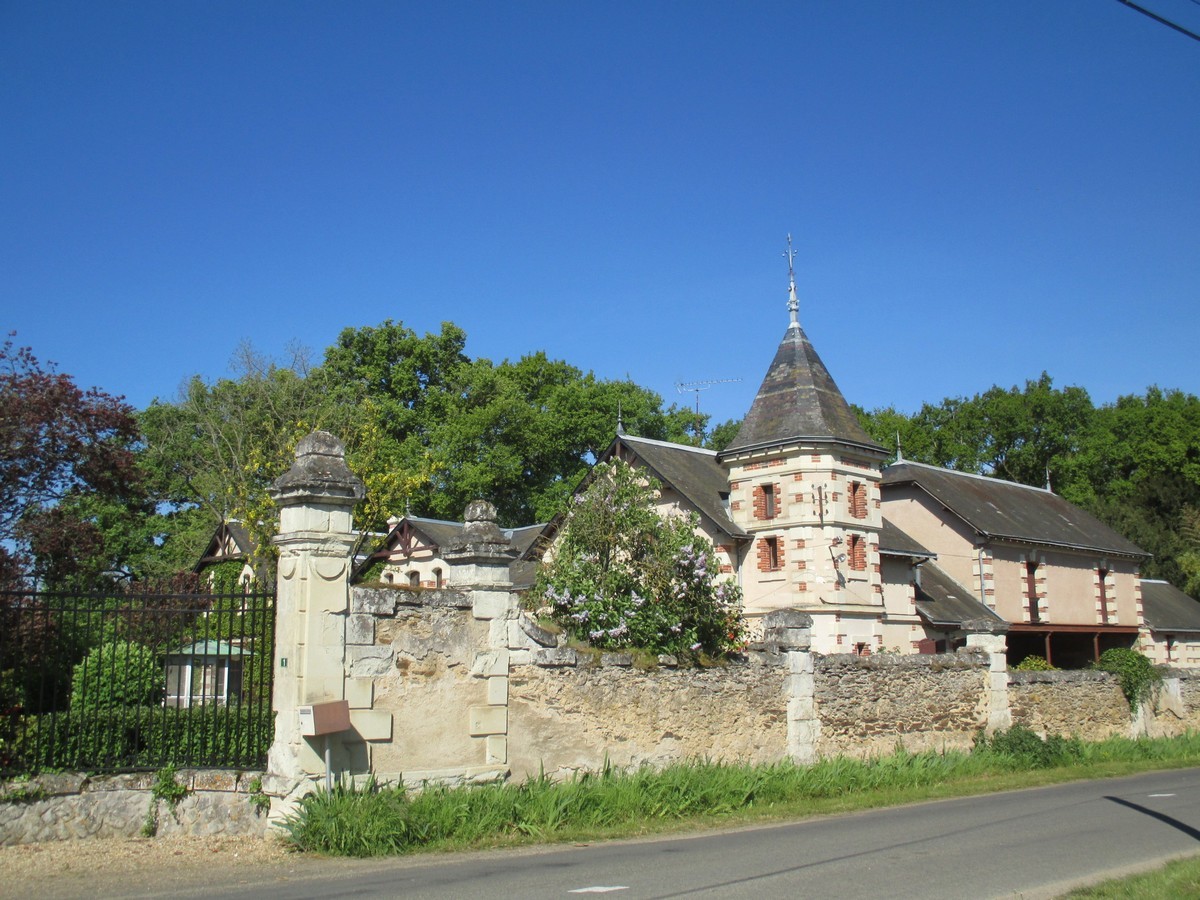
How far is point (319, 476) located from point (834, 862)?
579 cm

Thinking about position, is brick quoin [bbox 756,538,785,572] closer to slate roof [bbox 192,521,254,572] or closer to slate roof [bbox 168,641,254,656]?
slate roof [bbox 192,521,254,572]

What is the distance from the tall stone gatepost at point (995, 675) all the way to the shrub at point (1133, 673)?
15.8 ft

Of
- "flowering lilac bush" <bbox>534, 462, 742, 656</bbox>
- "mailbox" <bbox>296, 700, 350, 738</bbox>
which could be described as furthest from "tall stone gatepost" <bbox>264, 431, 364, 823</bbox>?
"flowering lilac bush" <bbox>534, 462, 742, 656</bbox>

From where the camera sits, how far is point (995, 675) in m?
17.9

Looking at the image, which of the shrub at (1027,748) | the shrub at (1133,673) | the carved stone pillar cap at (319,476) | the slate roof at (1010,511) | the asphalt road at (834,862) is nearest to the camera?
the asphalt road at (834,862)

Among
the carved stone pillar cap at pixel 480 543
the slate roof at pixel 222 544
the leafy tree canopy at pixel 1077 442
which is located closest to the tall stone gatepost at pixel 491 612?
the carved stone pillar cap at pixel 480 543

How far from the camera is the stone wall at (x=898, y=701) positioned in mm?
14992

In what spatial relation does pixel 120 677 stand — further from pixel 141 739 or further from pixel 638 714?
pixel 638 714

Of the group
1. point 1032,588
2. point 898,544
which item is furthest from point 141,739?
point 1032,588

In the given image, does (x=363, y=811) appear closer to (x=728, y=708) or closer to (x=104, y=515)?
(x=728, y=708)

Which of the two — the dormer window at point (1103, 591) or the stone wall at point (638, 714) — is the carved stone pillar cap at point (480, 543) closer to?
the stone wall at point (638, 714)

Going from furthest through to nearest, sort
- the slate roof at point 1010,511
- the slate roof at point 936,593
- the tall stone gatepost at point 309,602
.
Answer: the slate roof at point 1010,511
the slate roof at point 936,593
the tall stone gatepost at point 309,602

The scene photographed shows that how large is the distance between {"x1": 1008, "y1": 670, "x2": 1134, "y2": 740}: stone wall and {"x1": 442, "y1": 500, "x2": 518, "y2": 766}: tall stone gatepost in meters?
10.9

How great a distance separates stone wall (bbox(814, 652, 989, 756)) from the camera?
49.2 ft
